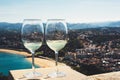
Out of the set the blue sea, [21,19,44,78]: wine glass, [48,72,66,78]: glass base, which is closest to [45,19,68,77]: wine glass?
[21,19,44,78]: wine glass

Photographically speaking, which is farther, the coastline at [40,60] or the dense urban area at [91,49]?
the coastline at [40,60]

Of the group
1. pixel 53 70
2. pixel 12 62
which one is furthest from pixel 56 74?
pixel 12 62

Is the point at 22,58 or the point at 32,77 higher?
the point at 32,77

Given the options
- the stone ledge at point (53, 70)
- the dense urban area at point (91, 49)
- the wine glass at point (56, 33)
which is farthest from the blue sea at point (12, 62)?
the wine glass at point (56, 33)

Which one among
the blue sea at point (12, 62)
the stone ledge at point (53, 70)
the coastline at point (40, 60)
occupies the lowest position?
the blue sea at point (12, 62)

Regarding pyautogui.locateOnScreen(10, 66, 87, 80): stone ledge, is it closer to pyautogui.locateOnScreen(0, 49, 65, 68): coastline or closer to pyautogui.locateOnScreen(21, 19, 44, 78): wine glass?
pyautogui.locateOnScreen(21, 19, 44, 78): wine glass

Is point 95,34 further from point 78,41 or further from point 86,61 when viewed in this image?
point 86,61

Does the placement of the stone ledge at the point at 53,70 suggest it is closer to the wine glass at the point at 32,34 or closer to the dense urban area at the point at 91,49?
the wine glass at the point at 32,34

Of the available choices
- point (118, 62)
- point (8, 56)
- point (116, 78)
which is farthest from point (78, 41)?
point (116, 78)

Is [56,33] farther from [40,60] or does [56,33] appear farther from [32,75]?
[40,60]
